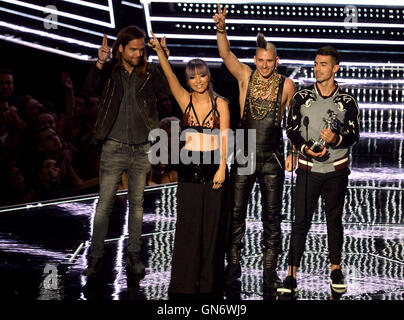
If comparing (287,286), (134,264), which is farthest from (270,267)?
(134,264)

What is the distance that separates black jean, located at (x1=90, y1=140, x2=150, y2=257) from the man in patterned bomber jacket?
0.97m

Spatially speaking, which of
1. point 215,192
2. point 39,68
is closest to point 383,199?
point 215,192

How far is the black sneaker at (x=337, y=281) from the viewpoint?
5289 millimetres

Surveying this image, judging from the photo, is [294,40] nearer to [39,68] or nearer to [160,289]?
[39,68]

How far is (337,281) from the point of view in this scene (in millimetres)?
5336

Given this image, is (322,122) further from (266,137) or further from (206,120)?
(206,120)

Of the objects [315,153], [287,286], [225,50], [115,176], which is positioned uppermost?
[225,50]

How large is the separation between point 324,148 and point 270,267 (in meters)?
0.81

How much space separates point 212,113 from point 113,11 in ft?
10.7

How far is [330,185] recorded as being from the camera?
5309 mm

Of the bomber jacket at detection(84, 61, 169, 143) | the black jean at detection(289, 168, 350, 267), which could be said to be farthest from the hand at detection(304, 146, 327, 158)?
the bomber jacket at detection(84, 61, 169, 143)
